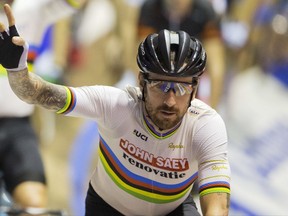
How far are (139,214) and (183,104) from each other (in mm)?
691

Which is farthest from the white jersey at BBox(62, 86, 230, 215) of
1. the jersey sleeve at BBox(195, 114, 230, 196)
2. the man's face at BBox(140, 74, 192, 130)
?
the man's face at BBox(140, 74, 192, 130)

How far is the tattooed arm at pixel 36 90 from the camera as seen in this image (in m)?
4.19

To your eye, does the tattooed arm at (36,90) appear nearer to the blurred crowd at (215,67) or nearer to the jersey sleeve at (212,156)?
the jersey sleeve at (212,156)

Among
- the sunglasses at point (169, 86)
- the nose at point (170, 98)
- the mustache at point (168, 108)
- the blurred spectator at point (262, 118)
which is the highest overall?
the sunglasses at point (169, 86)

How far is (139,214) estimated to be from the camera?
4.55 m

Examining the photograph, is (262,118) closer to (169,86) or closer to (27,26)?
(27,26)

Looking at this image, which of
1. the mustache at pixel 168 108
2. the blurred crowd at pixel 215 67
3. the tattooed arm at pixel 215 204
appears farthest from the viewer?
the blurred crowd at pixel 215 67

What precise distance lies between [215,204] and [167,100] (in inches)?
20.0

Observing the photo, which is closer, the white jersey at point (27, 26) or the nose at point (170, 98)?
the nose at point (170, 98)

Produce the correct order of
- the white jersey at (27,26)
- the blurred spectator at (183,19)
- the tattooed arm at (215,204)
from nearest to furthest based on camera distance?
the tattooed arm at (215,204) → the white jersey at (27,26) → the blurred spectator at (183,19)

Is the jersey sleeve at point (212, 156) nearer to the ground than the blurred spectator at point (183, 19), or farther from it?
nearer to the ground

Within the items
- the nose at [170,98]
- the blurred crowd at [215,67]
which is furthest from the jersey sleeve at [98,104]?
the blurred crowd at [215,67]

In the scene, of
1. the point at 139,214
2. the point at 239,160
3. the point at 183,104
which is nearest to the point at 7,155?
the point at 139,214

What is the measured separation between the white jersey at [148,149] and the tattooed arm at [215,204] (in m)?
0.03
